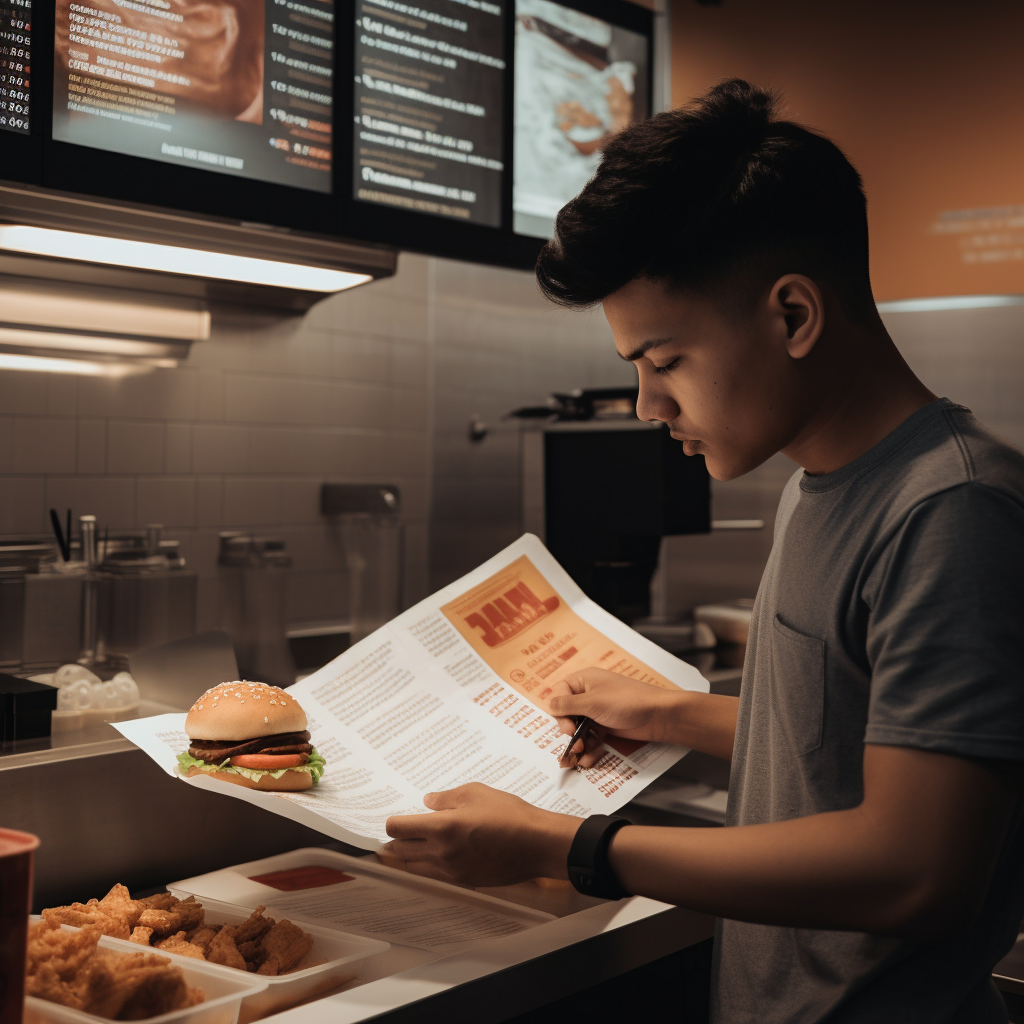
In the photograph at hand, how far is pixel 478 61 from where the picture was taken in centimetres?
226

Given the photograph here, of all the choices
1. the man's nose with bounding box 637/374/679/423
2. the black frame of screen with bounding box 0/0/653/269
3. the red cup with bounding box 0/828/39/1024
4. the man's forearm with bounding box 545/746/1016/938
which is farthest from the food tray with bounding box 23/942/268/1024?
the black frame of screen with bounding box 0/0/653/269

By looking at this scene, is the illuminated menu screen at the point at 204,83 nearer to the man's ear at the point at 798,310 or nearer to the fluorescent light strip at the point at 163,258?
the fluorescent light strip at the point at 163,258

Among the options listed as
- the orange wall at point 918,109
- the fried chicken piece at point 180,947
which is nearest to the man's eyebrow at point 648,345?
the fried chicken piece at point 180,947

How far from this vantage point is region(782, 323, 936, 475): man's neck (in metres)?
0.93

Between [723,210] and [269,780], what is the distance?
28.8 inches

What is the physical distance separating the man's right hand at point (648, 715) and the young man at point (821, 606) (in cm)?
18

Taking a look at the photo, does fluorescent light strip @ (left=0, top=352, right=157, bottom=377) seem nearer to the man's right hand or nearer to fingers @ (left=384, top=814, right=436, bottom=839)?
the man's right hand

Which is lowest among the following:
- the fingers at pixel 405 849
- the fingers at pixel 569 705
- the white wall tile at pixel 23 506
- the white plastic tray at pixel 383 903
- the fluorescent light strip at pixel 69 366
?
the white plastic tray at pixel 383 903

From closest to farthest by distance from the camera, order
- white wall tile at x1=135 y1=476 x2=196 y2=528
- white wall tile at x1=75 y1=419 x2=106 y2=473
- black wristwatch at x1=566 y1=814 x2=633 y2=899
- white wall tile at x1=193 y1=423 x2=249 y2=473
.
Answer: black wristwatch at x1=566 y1=814 x2=633 y2=899 < white wall tile at x1=75 y1=419 x2=106 y2=473 < white wall tile at x1=135 y1=476 x2=196 y2=528 < white wall tile at x1=193 y1=423 x2=249 y2=473

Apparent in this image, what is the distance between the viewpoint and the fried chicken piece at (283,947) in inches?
40.4

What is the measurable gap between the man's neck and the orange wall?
2.06 metres

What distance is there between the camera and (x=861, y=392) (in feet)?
3.09

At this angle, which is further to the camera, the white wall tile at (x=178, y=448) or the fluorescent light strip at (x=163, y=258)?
the white wall tile at (x=178, y=448)

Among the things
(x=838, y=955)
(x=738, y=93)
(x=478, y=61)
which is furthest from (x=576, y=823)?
(x=478, y=61)
